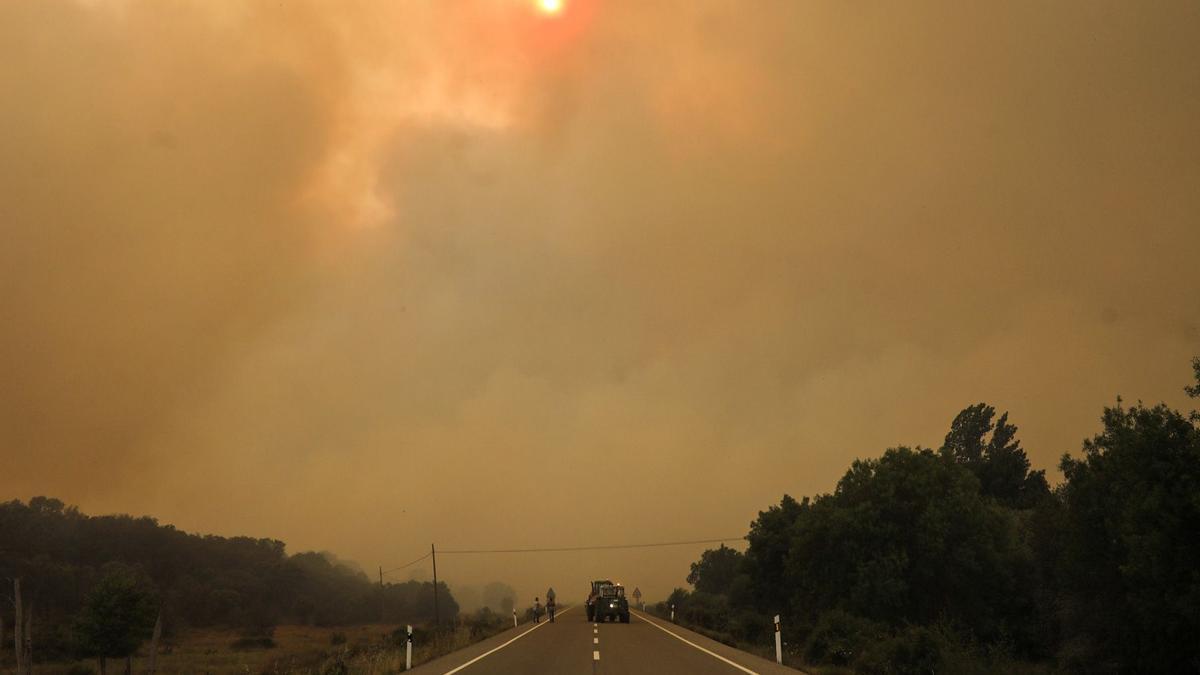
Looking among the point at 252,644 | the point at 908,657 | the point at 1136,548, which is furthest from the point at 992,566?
the point at 252,644

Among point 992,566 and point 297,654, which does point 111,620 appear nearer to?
point 297,654

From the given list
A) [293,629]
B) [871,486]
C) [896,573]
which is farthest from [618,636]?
[293,629]

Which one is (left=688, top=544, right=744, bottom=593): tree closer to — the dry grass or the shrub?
the dry grass

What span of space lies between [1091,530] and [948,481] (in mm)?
15174

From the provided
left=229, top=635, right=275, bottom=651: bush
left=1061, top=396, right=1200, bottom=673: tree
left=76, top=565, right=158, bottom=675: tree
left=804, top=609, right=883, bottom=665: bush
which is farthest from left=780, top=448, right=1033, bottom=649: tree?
left=229, top=635, right=275, bottom=651: bush

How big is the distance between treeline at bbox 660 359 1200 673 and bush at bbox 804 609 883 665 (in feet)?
0.35

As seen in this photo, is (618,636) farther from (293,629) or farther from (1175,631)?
(293,629)

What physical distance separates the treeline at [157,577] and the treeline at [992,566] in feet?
184

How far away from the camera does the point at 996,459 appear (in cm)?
8500

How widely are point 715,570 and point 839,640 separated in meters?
151

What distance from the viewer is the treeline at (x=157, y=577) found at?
90500mm

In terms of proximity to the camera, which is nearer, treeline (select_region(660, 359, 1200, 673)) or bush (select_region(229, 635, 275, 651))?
treeline (select_region(660, 359, 1200, 673))

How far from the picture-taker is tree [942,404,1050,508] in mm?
81206

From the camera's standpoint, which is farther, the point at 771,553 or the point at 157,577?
the point at 157,577
